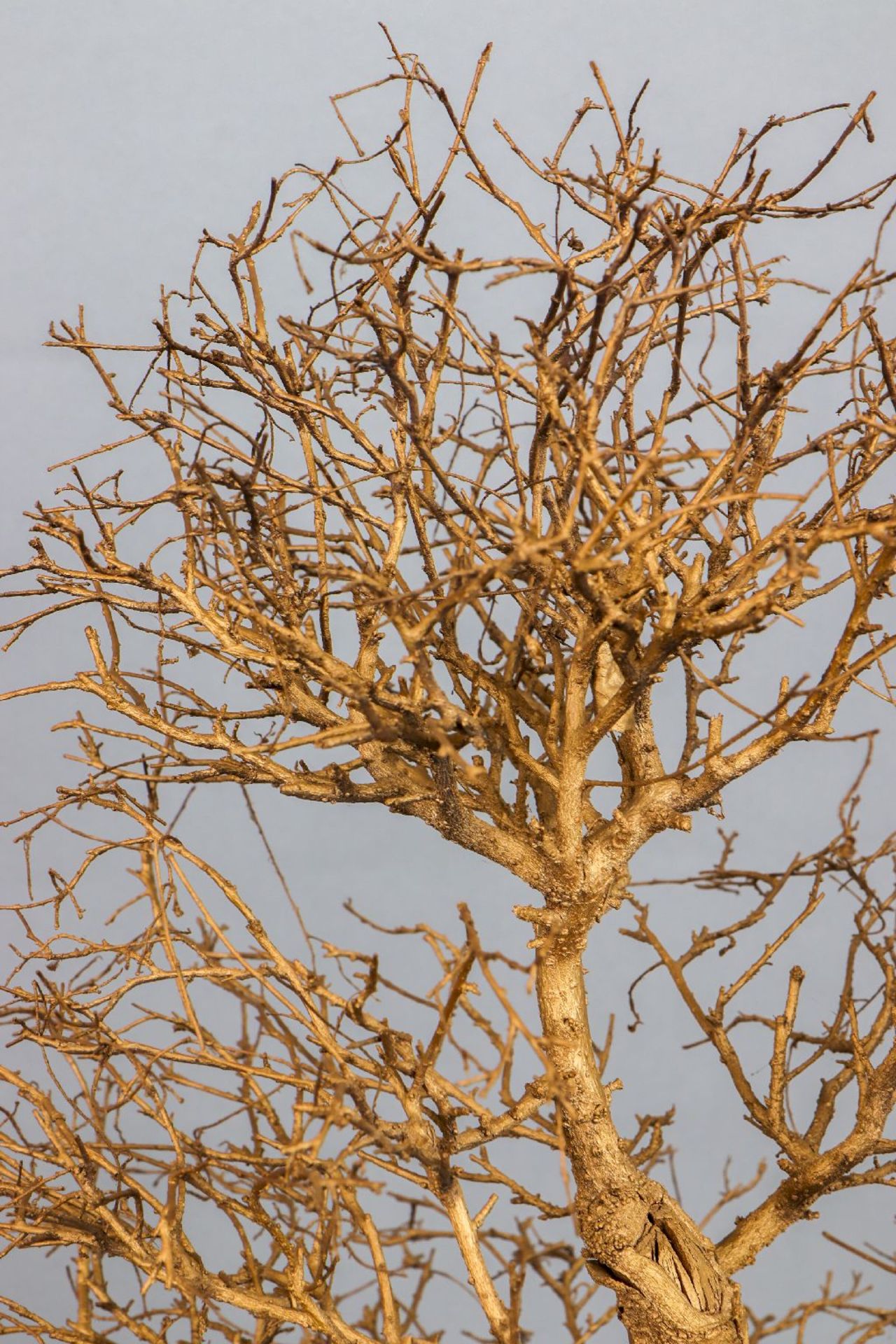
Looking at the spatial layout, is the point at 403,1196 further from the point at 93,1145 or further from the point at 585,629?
the point at 585,629

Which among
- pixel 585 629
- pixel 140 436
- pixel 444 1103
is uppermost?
pixel 140 436

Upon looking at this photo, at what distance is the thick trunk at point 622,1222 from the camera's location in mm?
2545

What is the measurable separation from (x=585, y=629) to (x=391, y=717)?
1.13 ft

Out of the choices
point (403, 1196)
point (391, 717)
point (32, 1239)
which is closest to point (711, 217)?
point (391, 717)

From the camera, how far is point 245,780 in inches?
105

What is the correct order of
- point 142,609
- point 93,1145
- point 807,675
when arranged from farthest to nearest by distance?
point 142,609 < point 93,1145 < point 807,675

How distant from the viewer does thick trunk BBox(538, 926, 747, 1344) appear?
2.54 m

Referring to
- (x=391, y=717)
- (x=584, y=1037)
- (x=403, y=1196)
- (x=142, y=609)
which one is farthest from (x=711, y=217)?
(x=403, y=1196)

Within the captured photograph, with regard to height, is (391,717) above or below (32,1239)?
above

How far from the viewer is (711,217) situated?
2.35 meters

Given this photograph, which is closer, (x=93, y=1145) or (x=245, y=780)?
(x=93, y=1145)

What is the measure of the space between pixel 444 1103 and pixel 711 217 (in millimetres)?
1481

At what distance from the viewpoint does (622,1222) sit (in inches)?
101

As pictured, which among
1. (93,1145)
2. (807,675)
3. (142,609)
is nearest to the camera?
(807,675)
